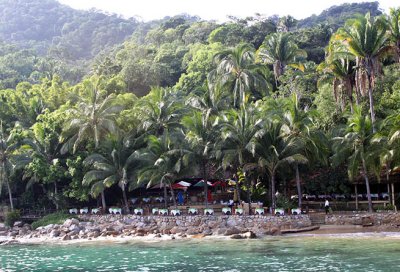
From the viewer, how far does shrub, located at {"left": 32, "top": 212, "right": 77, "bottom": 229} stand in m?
40.1

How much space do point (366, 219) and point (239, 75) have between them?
61.9 feet

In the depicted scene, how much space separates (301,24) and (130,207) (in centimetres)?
11511

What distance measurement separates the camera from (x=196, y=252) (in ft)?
88.3

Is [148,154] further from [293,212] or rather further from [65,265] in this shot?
[65,265]

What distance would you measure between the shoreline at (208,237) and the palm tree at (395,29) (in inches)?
471

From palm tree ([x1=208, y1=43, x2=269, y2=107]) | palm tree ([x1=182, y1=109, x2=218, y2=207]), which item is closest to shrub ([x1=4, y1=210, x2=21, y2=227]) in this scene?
palm tree ([x1=182, y1=109, x2=218, y2=207])

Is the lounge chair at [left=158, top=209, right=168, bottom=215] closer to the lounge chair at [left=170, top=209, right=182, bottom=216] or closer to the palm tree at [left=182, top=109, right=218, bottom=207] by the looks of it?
the lounge chair at [left=170, top=209, right=182, bottom=216]

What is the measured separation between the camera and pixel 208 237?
32.1 meters

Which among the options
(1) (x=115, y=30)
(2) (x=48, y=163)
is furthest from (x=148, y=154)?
(1) (x=115, y=30)

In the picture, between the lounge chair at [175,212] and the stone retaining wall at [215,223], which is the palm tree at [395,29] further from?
the lounge chair at [175,212]

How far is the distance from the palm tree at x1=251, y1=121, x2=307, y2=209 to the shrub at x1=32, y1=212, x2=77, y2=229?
15.8m

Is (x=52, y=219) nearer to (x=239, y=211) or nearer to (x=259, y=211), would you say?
(x=239, y=211)

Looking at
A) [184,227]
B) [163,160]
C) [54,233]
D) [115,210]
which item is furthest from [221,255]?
[115,210]

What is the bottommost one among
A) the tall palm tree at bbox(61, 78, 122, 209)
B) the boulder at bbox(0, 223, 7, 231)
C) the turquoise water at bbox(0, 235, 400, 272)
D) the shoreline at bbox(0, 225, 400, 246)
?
the turquoise water at bbox(0, 235, 400, 272)
